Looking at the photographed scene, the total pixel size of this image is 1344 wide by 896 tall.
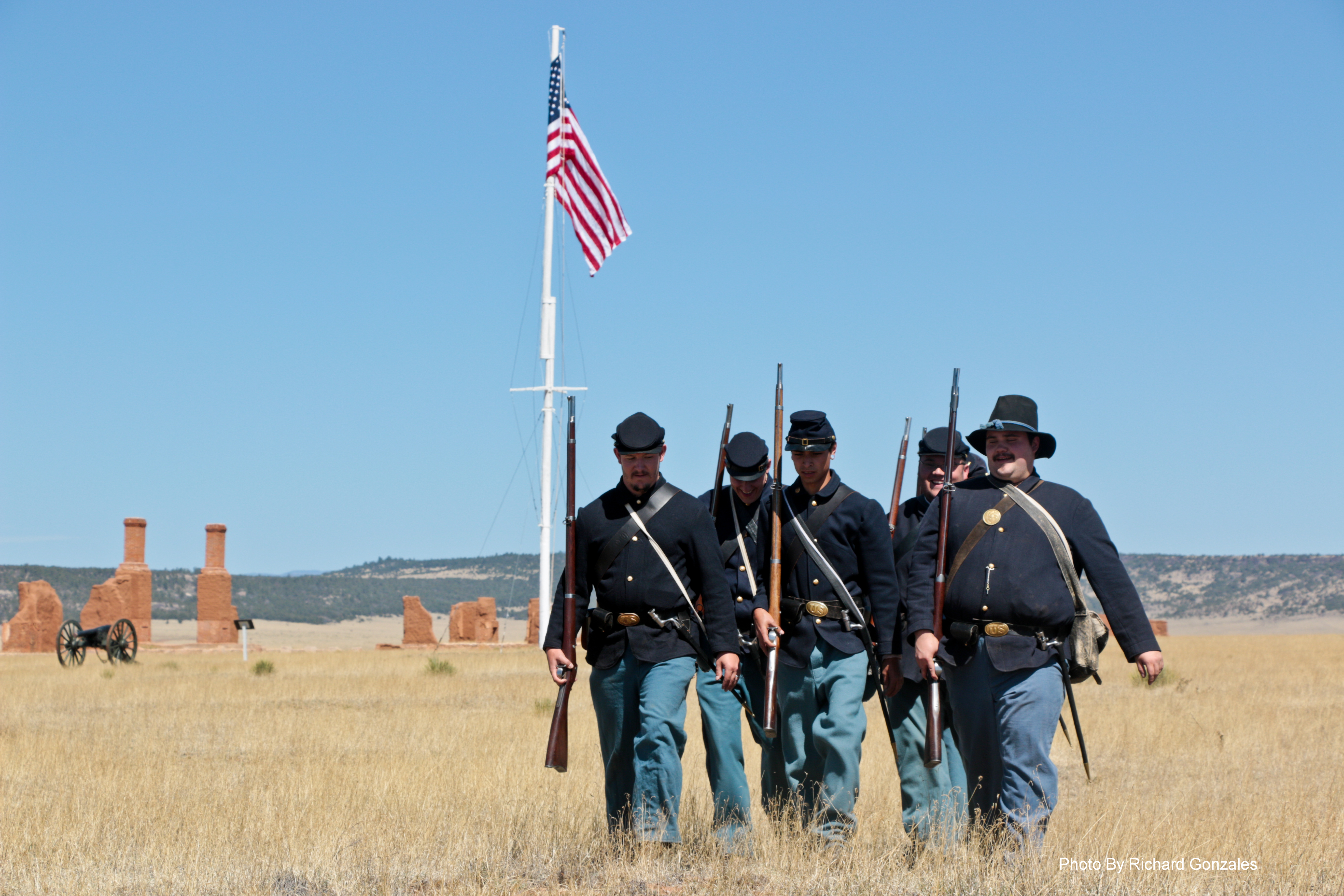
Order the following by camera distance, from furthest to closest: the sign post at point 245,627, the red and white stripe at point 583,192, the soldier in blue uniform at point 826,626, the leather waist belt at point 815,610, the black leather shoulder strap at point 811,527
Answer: the sign post at point 245,627
the red and white stripe at point 583,192
the black leather shoulder strap at point 811,527
the leather waist belt at point 815,610
the soldier in blue uniform at point 826,626

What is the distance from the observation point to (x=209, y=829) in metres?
6.48

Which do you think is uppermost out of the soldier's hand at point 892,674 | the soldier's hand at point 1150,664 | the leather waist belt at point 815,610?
the leather waist belt at point 815,610

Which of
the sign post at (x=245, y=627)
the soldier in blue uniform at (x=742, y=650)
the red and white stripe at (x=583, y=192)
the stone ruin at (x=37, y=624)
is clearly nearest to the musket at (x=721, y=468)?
the soldier in blue uniform at (x=742, y=650)

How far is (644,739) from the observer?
19.4ft

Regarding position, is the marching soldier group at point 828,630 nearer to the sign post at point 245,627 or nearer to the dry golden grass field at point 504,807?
the dry golden grass field at point 504,807

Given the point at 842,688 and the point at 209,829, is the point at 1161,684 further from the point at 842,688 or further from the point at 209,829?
the point at 209,829

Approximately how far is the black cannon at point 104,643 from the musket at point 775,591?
67.2 feet

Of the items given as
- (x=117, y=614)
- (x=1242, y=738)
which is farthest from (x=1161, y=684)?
(x=117, y=614)

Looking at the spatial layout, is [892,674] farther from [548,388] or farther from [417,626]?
[417,626]

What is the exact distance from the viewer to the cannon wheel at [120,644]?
24.9 meters

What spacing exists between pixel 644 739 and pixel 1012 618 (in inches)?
64.3

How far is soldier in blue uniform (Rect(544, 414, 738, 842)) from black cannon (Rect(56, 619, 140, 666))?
66.6 feet

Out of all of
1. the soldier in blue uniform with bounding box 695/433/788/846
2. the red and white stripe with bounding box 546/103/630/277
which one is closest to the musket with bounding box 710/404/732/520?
the soldier in blue uniform with bounding box 695/433/788/846

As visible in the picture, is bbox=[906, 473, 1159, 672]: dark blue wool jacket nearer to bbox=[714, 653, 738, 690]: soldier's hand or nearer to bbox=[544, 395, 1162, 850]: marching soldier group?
bbox=[544, 395, 1162, 850]: marching soldier group
